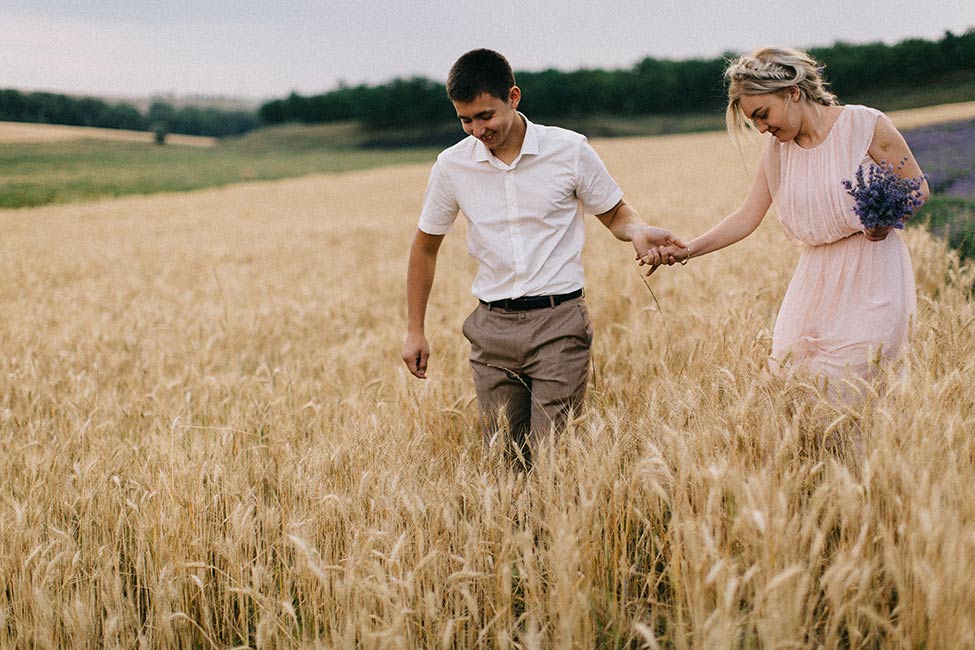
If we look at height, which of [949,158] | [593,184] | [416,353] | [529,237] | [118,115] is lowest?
[416,353]

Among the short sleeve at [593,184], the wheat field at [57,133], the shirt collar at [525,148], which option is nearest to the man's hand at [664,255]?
the short sleeve at [593,184]

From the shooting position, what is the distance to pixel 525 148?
2760mm

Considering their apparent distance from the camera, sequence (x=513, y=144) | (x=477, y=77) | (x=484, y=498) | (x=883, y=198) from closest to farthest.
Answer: (x=484, y=498) → (x=883, y=198) → (x=477, y=77) → (x=513, y=144)

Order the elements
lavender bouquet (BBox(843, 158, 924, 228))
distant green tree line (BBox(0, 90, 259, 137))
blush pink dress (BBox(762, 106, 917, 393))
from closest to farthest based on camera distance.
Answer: lavender bouquet (BBox(843, 158, 924, 228)), blush pink dress (BBox(762, 106, 917, 393)), distant green tree line (BBox(0, 90, 259, 137))

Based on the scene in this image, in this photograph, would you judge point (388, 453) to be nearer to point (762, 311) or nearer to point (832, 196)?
point (832, 196)

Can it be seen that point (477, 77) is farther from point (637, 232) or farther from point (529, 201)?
point (637, 232)

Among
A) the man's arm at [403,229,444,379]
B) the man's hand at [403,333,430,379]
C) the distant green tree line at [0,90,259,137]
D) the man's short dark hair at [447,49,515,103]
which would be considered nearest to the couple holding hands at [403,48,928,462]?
the man's short dark hair at [447,49,515,103]

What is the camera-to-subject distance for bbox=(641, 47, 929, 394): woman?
8.78 ft

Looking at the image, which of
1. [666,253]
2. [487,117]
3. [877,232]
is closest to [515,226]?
[487,117]

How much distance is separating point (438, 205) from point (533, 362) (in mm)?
782

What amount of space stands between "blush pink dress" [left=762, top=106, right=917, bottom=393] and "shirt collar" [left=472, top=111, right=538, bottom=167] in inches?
42.1

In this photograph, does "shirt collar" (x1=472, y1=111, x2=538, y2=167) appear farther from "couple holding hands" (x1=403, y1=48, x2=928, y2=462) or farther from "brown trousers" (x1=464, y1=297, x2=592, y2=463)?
"brown trousers" (x1=464, y1=297, x2=592, y2=463)

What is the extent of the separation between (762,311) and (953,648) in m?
2.92

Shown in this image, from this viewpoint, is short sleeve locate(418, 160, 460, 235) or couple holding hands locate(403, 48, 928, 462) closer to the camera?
couple holding hands locate(403, 48, 928, 462)
